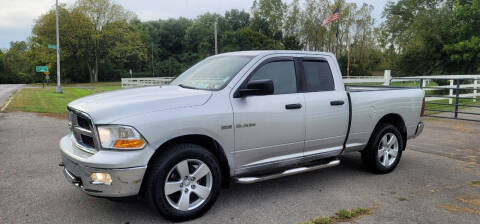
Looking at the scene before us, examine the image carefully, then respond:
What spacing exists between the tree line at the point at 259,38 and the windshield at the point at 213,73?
3273cm

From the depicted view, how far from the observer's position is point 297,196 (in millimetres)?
4484

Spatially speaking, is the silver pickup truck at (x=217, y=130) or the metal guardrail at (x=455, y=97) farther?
→ the metal guardrail at (x=455, y=97)

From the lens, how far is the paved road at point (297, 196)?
3.82 metres

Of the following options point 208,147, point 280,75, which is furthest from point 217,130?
point 280,75

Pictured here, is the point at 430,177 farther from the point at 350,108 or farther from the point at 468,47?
the point at 468,47

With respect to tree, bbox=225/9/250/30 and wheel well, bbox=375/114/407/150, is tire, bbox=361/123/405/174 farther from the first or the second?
tree, bbox=225/9/250/30

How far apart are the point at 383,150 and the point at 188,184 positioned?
3.40 meters

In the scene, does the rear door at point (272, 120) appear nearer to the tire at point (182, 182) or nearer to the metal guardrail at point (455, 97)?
the tire at point (182, 182)

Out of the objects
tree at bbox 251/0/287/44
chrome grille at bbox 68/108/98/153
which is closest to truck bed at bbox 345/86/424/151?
chrome grille at bbox 68/108/98/153

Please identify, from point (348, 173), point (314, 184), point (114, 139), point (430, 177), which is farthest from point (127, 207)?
point (430, 177)

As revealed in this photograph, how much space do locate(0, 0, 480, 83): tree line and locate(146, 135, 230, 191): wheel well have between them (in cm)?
3351

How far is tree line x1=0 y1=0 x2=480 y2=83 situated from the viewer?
1339 inches

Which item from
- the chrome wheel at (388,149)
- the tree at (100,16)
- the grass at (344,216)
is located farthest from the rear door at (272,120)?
the tree at (100,16)

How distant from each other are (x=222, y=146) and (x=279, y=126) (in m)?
0.80
